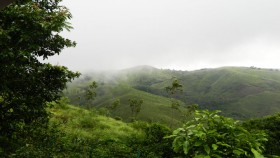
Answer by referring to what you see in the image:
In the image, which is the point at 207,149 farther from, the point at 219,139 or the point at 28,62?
the point at 28,62

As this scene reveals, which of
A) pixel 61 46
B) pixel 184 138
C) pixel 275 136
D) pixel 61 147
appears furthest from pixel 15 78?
pixel 275 136

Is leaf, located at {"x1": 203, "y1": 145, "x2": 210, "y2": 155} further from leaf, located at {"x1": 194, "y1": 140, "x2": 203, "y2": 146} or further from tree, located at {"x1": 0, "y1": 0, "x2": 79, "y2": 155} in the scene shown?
tree, located at {"x1": 0, "y1": 0, "x2": 79, "y2": 155}

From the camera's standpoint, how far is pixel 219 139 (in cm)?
459

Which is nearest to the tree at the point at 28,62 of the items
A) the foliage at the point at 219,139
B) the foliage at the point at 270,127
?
the foliage at the point at 219,139

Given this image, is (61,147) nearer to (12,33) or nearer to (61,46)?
(61,46)

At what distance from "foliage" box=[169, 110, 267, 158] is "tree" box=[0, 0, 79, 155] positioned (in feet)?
28.4

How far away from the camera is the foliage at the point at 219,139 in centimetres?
436

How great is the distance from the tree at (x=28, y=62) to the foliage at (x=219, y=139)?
28.4 feet

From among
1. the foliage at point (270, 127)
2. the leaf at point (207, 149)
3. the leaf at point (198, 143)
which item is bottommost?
the foliage at point (270, 127)

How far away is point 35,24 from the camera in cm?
1188

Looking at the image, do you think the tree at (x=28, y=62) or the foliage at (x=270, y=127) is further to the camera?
the foliage at (x=270, y=127)

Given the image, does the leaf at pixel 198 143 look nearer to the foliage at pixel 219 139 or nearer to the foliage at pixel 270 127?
the foliage at pixel 219 139

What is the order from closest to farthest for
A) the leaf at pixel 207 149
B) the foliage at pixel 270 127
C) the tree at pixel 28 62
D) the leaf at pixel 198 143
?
the leaf at pixel 207 149 → the leaf at pixel 198 143 → the tree at pixel 28 62 → the foliage at pixel 270 127

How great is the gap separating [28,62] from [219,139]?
10704mm
